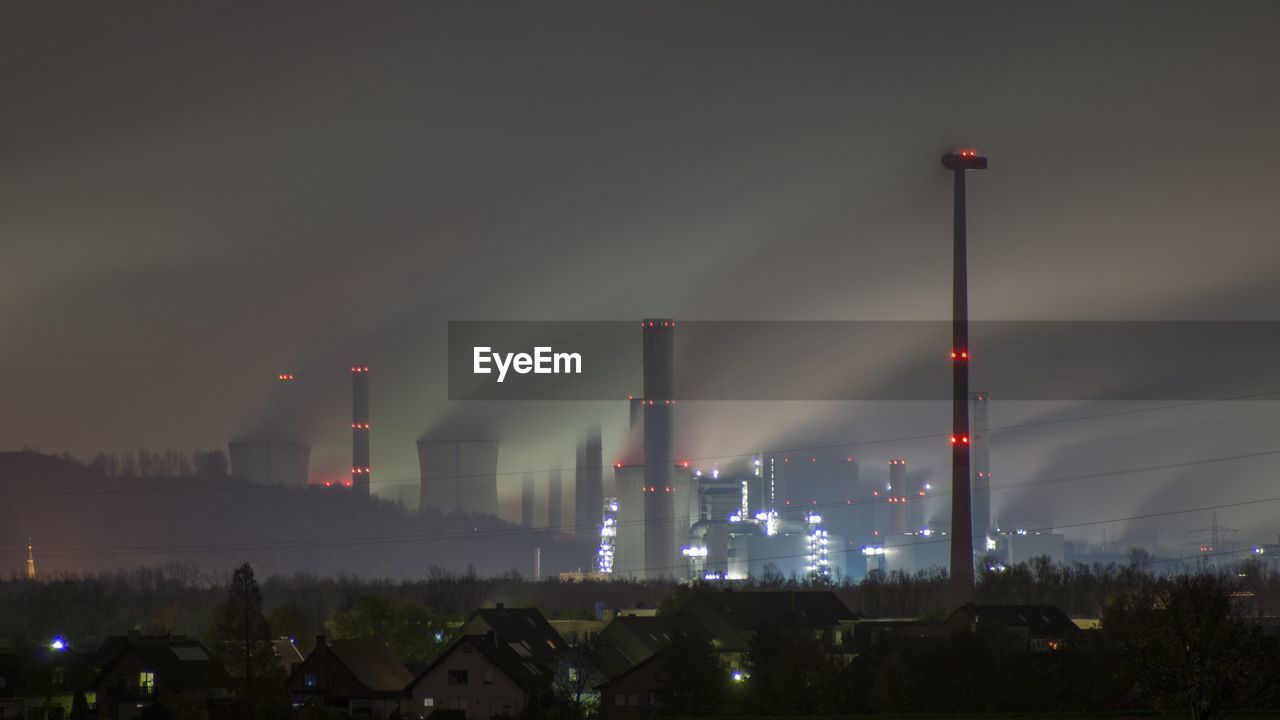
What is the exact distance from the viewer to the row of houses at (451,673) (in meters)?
51.8

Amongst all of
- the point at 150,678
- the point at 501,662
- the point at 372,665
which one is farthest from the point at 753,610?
the point at 150,678

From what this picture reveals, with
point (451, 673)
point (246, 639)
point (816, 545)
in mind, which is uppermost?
point (246, 639)

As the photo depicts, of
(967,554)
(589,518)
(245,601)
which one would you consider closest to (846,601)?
(967,554)

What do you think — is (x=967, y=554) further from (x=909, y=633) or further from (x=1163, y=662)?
(x=1163, y=662)

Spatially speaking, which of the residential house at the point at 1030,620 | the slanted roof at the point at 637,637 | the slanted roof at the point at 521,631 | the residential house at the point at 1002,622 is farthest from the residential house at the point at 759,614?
the slanted roof at the point at 521,631

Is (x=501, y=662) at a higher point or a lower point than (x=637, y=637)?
higher

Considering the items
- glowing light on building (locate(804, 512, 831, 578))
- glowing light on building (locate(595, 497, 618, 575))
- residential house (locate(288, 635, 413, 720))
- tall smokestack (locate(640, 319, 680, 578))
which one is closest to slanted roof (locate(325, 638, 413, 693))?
residential house (locate(288, 635, 413, 720))

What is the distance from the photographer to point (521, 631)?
207 ft

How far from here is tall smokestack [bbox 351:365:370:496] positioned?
17512 cm

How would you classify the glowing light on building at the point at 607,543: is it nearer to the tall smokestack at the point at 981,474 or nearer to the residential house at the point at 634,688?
the tall smokestack at the point at 981,474

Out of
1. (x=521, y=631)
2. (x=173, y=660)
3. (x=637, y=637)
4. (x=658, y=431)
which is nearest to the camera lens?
(x=173, y=660)

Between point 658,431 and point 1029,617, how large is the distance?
299 ft

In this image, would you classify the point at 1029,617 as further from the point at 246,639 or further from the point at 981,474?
the point at 981,474

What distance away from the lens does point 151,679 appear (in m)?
56.1
